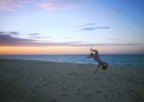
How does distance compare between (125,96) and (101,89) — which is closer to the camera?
(125,96)

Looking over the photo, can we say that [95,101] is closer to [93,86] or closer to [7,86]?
[93,86]

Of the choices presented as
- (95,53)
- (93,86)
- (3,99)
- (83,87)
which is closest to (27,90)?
(3,99)

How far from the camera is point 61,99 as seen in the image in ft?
21.8

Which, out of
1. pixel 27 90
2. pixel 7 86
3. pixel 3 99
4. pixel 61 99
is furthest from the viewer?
pixel 7 86

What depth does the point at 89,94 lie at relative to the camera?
6.89 meters

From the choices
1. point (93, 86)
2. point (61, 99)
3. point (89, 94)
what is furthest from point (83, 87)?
point (61, 99)

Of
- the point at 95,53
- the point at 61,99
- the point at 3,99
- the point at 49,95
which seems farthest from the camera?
the point at 95,53

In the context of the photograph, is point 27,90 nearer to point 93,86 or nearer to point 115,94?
point 93,86

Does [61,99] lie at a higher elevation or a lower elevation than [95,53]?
lower

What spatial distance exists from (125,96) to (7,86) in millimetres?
6935

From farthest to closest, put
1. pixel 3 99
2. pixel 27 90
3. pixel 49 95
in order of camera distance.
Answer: pixel 27 90 → pixel 3 99 → pixel 49 95

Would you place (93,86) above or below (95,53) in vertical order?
below

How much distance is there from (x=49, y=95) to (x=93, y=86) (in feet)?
7.82

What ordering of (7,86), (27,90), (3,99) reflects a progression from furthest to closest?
(7,86), (27,90), (3,99)
